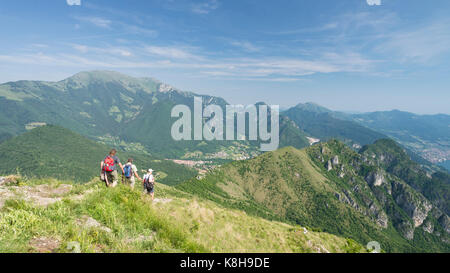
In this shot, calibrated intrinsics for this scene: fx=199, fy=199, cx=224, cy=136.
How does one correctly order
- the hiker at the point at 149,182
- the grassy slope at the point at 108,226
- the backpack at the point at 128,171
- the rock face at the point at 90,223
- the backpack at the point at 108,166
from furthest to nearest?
the hiker at the point at 149,182 → the backpack at the point at 128,171 → the backpack at the point at 108,166 → the rock face at the point at 90,223 → the grassy slope at the point at 108,226

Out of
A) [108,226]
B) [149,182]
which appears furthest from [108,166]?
[108,226]

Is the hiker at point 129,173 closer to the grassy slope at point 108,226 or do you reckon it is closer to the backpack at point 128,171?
the backpack at point 128,171

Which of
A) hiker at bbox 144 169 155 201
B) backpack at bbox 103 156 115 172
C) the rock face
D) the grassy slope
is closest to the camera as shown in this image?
the grassy slope

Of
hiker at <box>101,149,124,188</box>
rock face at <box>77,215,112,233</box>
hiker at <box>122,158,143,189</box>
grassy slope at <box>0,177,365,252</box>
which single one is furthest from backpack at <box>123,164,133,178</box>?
rock face at <box>77,215,112,233</box>

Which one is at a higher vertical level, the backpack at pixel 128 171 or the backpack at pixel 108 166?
the backpack at pixel 108 166

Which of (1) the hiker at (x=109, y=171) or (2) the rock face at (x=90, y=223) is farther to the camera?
(1) the hiker at (x=109, y=171)

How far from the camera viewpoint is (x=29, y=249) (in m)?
6.10

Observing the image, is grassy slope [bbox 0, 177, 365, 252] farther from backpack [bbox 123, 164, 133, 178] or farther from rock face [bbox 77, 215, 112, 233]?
backpack [bbox 123, 164, 133, 178]

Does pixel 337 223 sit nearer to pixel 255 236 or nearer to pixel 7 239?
pixel 255 236

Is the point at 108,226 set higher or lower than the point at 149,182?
higher

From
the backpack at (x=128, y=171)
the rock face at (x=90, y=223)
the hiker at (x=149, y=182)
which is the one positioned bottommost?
the hiker at (x=149, y=182)

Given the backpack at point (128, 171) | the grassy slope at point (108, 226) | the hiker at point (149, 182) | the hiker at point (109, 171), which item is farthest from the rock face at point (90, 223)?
the hiker at point (149, 182)

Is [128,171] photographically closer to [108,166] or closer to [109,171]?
[109,171]
